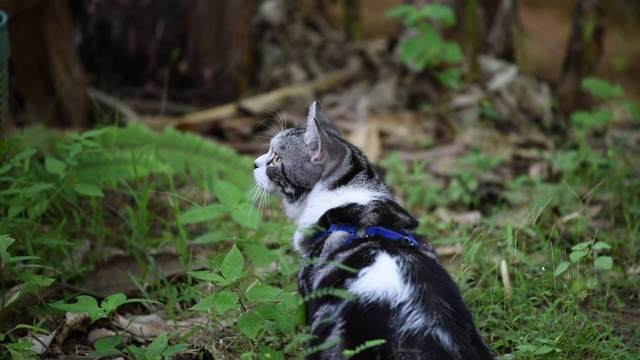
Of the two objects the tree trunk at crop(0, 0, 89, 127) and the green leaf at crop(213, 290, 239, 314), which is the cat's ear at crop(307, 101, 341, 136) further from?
the tree trunk at crop(0, 0, 89, 127)

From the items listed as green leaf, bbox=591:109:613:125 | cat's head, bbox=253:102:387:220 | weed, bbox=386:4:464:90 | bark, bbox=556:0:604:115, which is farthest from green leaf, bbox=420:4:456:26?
cat's head, bbox=253:102:387:220

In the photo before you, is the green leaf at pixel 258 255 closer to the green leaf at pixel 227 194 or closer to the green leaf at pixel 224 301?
the green leaf at pixel 227 194

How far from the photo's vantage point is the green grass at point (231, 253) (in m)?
2.98

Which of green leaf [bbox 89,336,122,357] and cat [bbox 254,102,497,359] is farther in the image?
green leaf [bbox 89,336,122,357]

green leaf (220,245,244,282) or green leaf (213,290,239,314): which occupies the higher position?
green leaf (220,245,244,282)

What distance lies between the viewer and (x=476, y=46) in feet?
21.0

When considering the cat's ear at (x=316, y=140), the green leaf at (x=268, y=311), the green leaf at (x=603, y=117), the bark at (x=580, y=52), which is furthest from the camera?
the bark at (x=580, y=52)

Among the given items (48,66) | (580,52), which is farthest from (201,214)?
(580,52)

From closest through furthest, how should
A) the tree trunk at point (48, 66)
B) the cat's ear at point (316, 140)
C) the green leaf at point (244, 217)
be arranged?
the cat's ear at point (316, 140)
the green leaf at point (244, 217)
the tree trunk at point (48, 66)

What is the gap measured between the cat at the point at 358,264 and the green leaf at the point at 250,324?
188mm

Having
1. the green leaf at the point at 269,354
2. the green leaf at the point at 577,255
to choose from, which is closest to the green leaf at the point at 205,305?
the green leaf at the point at 269,354

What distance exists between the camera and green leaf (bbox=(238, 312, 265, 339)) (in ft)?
8.96

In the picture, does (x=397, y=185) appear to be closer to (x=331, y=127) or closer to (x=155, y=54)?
(x=331, y=127)

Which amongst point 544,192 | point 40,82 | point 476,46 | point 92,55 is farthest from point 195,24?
point 544,192
